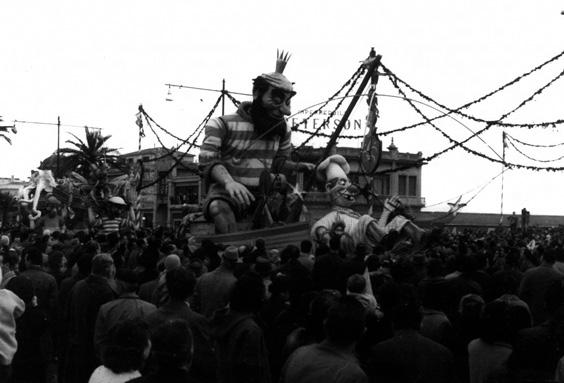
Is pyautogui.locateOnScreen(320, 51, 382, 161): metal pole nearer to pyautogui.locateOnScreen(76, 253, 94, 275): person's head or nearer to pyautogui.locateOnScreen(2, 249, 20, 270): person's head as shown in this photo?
pyautogui.locateOnScreen(2, 249, 20, 270): person's head

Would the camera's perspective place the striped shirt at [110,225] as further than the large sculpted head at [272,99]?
Yes

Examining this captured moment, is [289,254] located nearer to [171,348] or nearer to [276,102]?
[171,348]

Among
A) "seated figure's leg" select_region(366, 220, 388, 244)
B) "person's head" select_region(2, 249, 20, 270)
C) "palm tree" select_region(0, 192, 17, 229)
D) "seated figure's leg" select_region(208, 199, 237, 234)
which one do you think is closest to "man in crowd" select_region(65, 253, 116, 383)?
"person's head" select_region(2, 249, 20, 270)

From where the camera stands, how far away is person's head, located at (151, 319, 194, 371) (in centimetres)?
463

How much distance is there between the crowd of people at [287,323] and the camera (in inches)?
206

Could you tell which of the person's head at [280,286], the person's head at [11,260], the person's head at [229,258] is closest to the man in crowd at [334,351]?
the person's head at [280,286]

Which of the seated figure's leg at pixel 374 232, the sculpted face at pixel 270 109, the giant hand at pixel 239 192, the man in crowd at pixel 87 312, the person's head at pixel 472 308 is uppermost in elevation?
the sculpted face at pixel 270 109

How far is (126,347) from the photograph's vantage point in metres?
4.85

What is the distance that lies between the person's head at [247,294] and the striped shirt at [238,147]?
11736 millimetres

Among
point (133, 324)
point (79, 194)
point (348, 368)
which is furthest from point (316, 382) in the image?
point (79, 194)

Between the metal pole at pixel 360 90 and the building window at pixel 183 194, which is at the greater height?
the metal pole at pixel 360 90

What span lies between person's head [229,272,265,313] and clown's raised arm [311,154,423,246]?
863 centimetres

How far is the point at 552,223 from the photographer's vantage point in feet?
222

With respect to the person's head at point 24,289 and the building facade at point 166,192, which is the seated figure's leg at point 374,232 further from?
the building facade at point 166,192
